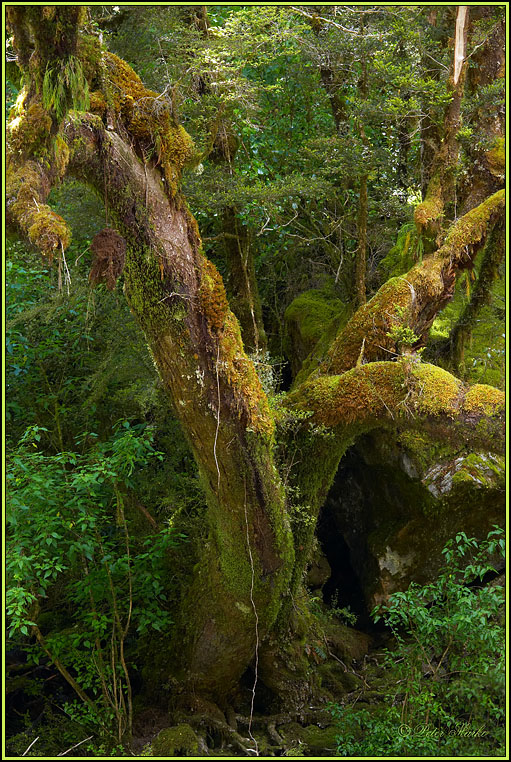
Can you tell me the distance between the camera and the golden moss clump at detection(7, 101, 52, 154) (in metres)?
3.28

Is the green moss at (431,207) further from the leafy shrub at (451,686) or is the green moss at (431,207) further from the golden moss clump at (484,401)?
the leafy shrub at (451,686)

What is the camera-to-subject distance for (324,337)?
23.4 ft

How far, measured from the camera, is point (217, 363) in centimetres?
434

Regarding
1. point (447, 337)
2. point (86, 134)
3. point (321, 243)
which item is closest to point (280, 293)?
point (321, 243)

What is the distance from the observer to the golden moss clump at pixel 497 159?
19.6 feet

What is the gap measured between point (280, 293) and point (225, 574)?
14.9 feet

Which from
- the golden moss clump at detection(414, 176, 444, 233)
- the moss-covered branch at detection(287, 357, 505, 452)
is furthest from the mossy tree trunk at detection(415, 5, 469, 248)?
the moss-covered branch at detection(287, 357, 505, 452)

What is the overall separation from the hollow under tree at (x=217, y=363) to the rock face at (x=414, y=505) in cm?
141

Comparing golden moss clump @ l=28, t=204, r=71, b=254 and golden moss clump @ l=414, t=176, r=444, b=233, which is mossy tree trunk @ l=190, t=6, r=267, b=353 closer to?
golden moss clump @ l=414, t=176, r=444, b=233

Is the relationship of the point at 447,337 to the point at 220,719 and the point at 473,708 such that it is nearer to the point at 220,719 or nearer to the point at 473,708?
the point at 473,708

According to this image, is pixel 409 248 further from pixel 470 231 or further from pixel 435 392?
pixel 435 392

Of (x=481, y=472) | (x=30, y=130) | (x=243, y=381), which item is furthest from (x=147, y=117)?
(x=481, y=472)

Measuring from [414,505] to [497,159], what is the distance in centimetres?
337

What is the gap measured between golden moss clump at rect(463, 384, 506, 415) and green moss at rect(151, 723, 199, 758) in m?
3.04
